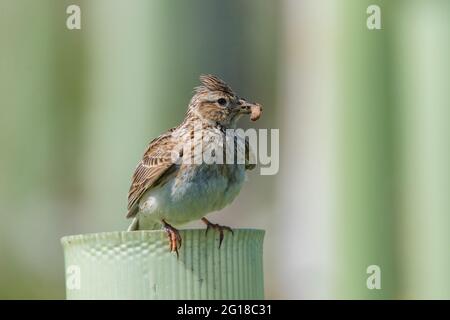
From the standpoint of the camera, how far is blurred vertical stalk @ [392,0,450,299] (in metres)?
6.21

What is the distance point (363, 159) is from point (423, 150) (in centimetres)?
42

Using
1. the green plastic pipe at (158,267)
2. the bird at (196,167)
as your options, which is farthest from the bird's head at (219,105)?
the green plastic pipe at (158,267)

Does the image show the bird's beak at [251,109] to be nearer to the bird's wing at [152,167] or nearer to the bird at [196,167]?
the bird at [196,167]

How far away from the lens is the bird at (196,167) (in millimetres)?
4066

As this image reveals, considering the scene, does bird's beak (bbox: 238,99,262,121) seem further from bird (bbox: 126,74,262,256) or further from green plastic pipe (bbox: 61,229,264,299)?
green plastic pipe (bbox: 61,229,264,299)

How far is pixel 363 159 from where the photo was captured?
6.21 metres

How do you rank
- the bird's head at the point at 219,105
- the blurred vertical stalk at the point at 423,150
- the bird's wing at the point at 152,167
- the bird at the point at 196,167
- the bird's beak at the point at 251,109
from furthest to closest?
the blurred vertical stalk at the point at 423,150
the bird's head at the point at 219,105
the bird's beak at the point at 251,109
the bird's wing at the point at 152,167
the bird at the point at 196,167

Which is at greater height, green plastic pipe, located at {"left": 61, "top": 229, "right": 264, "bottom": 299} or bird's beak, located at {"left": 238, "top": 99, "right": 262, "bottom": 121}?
bird's beak, located at {"left": 238, "top": 99, "right": 262, "bottom": 121}

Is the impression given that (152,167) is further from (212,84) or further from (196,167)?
(212,84)

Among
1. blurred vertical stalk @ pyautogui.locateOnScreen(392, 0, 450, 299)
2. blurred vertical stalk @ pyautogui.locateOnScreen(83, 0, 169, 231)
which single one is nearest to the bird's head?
blurred vertical stalk @ pyautogui.locateOnScreen(392, 0, 450, 299)

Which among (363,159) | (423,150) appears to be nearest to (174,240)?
(363,159)

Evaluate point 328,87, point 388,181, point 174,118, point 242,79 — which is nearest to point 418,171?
point 388,181

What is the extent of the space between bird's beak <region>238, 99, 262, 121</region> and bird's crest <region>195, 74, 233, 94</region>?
9cm

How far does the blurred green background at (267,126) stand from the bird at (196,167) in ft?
6.05
